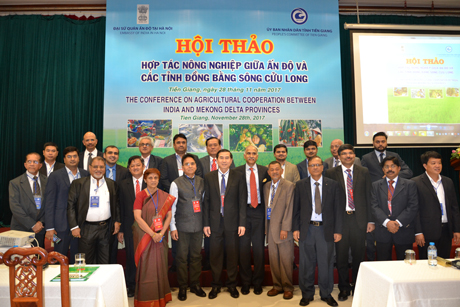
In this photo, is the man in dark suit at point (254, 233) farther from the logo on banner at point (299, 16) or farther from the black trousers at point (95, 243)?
the logo on banner at point (299, 16)

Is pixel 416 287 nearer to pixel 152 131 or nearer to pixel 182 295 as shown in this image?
pixel 182 295

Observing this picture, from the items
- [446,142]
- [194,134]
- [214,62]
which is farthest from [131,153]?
[446,142]

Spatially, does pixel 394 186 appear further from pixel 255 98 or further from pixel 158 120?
pixel 158 120

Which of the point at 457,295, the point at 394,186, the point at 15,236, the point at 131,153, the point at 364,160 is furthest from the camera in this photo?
the point at 131,153

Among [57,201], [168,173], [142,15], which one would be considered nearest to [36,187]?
[57,201]

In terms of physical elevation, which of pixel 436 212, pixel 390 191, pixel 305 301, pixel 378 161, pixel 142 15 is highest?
pixel 142 15

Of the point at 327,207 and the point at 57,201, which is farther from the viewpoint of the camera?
the point at 57,201

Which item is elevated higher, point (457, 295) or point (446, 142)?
point (446, 142)

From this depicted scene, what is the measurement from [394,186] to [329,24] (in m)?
3.11

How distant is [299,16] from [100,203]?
13.9 feet

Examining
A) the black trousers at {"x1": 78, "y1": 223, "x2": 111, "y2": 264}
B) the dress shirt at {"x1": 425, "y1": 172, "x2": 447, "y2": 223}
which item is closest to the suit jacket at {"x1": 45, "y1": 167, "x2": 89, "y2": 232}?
the black trousers at {"x1": 78, "y1": 223, "x2": 111, "y2": 264}

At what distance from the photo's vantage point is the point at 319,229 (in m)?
3.41

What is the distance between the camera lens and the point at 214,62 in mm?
5305

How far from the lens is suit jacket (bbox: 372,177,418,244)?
342cm
